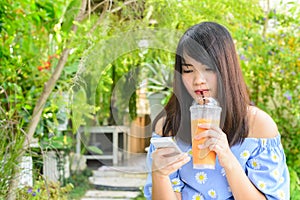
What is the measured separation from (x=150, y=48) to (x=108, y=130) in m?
0.20

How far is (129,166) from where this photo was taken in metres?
1.17

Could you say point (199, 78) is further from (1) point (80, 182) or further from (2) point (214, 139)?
(1) point (80, 182)

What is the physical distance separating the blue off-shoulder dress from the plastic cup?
0.21 metres

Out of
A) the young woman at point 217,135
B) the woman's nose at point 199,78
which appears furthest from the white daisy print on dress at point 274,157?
the woman's nose at point 199,78

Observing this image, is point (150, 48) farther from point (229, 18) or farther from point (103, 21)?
point (229, 18)

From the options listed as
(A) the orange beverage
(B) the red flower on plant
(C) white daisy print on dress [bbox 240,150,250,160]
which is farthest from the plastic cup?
(B) the red flower on plant

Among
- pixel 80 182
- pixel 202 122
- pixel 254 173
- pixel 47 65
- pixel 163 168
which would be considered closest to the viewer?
pixel 202 122

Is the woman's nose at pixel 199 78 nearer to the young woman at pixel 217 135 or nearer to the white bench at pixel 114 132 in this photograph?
the young woman at pixel 217 135

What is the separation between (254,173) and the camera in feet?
4.44

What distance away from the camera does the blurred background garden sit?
116cm

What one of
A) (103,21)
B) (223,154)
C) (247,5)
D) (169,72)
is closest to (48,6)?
(103,21)

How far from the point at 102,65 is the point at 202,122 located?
0.25 m

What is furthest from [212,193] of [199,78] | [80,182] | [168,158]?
[80,182]

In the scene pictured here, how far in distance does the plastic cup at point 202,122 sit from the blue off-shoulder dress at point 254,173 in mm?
205
